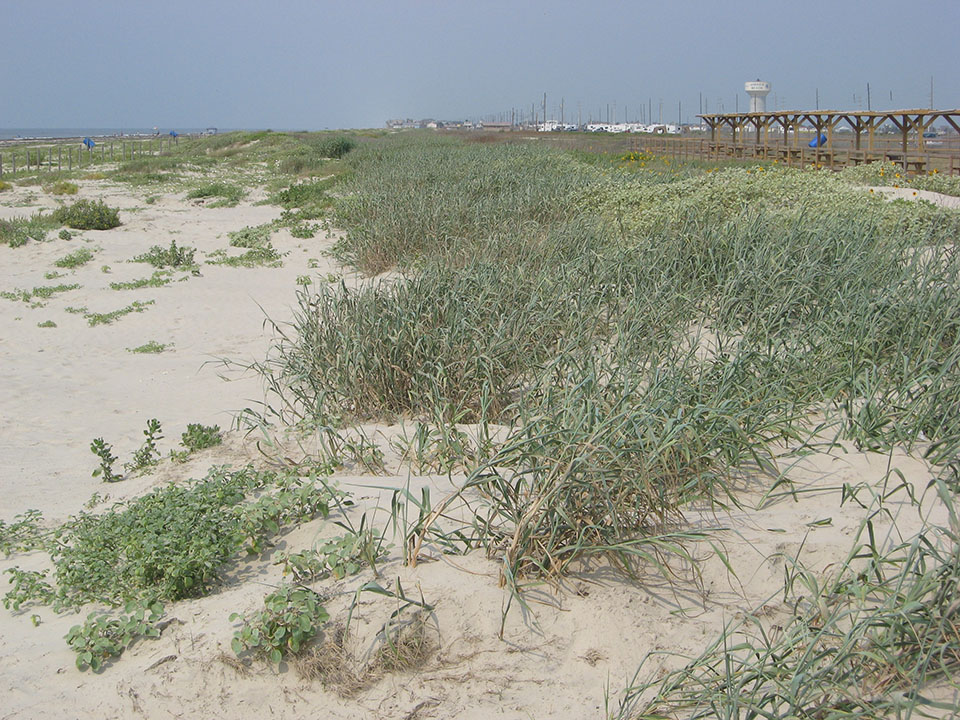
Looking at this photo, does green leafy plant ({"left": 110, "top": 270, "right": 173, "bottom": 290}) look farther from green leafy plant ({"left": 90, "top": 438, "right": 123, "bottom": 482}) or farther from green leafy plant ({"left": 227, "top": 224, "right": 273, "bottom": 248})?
green leafy plant ({"left": 90, "top": 438, "right": 123, "bottom": 482})

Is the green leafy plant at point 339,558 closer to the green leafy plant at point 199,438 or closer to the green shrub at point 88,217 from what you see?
the green leafy plant at point 199,438

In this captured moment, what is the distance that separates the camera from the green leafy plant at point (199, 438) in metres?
4.81

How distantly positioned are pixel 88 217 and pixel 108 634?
12.2 metres

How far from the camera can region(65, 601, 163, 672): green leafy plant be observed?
2787 mm

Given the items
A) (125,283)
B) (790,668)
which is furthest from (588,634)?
(125,283)

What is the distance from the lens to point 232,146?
3759 cm

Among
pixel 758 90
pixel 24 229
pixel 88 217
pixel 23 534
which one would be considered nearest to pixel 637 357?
pixel 23 534

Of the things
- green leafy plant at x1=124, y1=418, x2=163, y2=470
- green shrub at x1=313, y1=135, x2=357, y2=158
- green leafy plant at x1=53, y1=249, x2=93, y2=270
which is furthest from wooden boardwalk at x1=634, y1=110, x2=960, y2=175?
green leafy plant at x1=124, y1=418, x2=163, y2=470

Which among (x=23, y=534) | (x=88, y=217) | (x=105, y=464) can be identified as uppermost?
(x=88, y=217)

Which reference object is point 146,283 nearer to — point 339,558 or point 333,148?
point 339,558

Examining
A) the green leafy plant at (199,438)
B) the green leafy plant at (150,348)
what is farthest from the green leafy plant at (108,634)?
the green leafy plant at (150,348)

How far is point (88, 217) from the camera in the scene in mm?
13445

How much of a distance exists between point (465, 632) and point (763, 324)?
133 inches

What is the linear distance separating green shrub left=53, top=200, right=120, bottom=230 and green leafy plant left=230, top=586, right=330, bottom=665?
40.3ft
